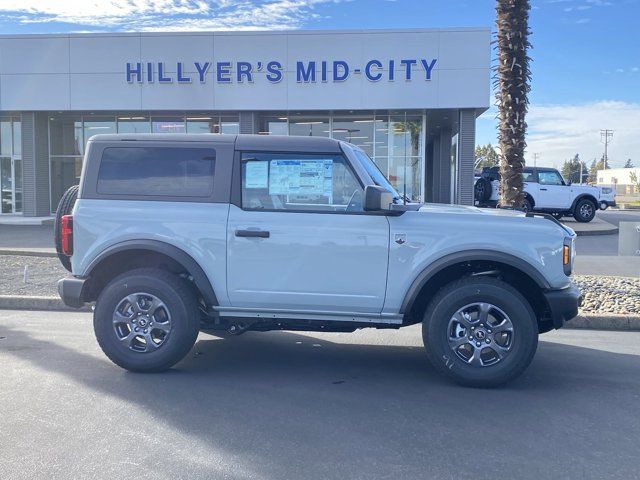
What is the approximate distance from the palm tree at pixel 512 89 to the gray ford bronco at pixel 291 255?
15.7 feet

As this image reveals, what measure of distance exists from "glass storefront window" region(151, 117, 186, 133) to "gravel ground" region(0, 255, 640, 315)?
12.7 metres

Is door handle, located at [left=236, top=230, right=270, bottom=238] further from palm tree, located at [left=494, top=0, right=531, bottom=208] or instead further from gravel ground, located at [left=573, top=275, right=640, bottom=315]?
palm tree, located at [left=494, top=0, right=531, bottom=208]

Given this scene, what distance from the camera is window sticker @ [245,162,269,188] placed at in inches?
213

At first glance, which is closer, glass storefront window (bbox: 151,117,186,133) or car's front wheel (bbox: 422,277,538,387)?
car's front wheel (bbox: 422,277,538,387)

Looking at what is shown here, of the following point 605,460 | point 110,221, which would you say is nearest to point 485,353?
point 605,460

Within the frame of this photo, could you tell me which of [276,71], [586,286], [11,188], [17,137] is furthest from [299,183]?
[17,137]

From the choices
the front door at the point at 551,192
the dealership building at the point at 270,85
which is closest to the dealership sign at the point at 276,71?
the dealership building at the point at 270,85

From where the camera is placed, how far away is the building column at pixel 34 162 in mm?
22875

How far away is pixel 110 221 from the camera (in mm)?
5434

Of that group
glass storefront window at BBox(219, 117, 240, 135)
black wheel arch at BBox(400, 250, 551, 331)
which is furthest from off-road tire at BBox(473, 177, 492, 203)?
black wheel arch at BBox(400, 250, 551, 331)

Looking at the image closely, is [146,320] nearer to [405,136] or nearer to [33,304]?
[33,304]

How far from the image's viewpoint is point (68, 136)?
24203mm

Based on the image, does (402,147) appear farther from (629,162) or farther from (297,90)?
(629,162)

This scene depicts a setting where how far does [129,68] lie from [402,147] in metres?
10.2
